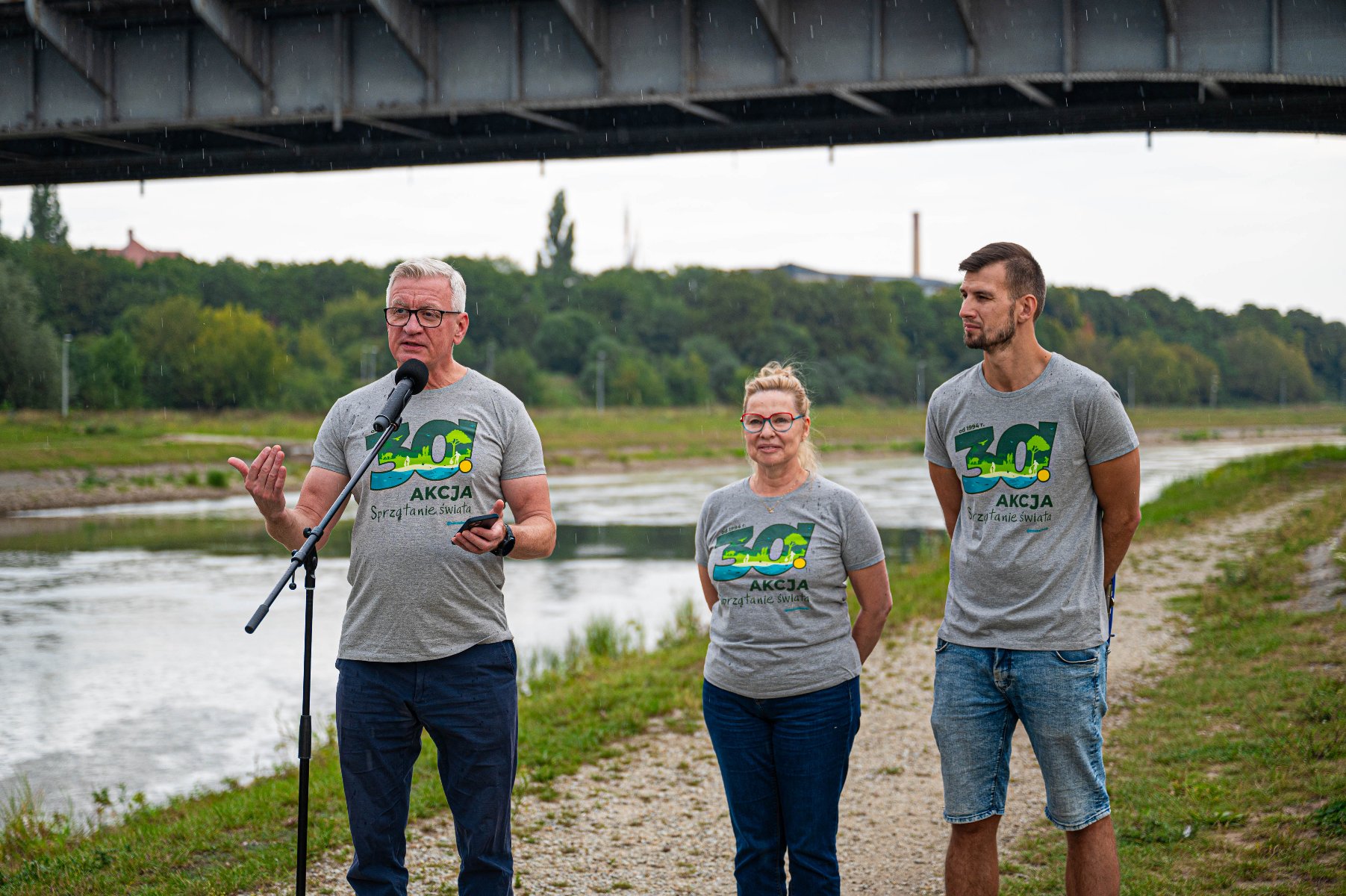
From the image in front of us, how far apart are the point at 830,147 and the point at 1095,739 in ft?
32.3

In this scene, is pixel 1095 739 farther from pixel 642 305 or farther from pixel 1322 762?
pixel 642 305

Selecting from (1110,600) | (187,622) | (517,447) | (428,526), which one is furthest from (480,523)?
(187,622)

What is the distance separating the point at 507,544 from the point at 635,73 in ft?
30.0

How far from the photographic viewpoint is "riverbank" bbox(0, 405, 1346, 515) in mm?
37969

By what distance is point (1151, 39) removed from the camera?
427 inches

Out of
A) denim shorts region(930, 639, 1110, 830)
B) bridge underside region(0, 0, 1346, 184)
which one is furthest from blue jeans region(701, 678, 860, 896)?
bridge underside region(0, 0, 1346, 184)

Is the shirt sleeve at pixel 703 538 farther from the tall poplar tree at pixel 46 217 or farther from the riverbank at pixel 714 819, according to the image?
the tall poplar tree at pixel 46 217

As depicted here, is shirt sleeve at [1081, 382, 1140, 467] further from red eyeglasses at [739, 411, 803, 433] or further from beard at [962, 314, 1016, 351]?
red eyeglasses at [739, 411, 803, 433]

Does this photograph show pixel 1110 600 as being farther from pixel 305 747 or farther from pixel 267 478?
pixel 267 478

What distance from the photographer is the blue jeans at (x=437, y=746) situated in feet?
12.7

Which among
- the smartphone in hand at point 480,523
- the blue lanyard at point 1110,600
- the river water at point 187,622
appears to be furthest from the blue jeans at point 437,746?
the river water at point 187,622

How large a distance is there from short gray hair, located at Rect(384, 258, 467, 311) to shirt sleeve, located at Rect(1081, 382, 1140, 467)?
2029 mm

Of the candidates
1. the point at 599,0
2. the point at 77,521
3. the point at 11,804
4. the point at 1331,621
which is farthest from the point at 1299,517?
the point at 77,521

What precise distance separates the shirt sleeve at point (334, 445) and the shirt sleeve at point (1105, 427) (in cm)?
237
